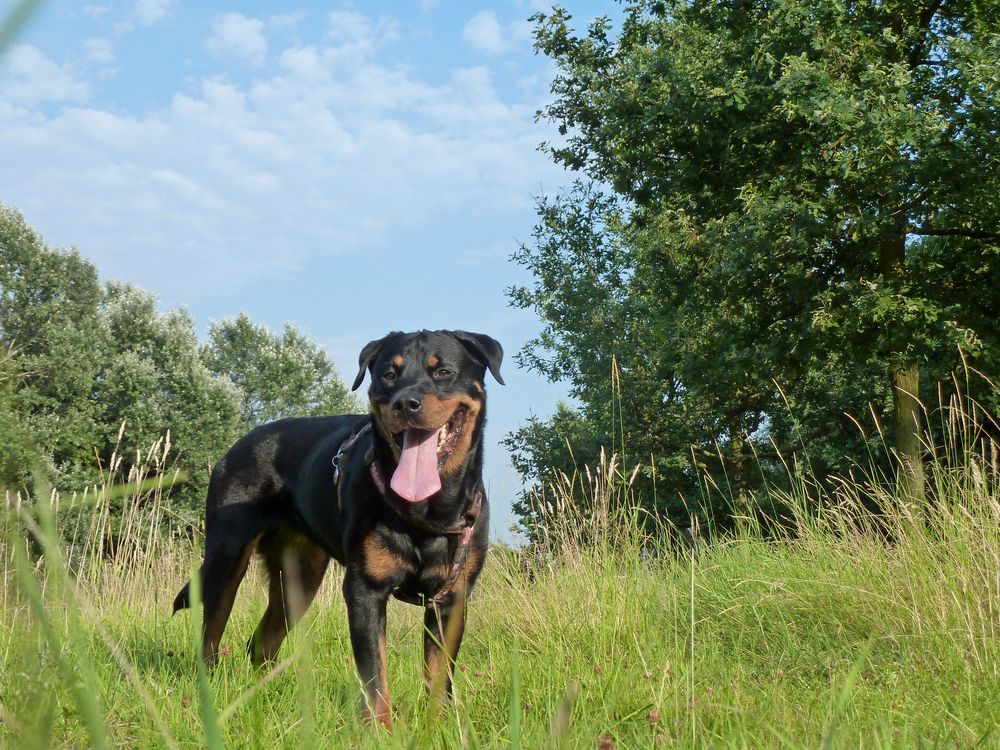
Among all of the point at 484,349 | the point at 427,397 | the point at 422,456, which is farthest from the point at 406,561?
the point at 484,349

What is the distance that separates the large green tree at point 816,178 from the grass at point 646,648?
6095 millimetres

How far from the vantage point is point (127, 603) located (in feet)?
22.2

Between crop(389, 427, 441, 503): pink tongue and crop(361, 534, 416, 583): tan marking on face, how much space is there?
0.27 metres

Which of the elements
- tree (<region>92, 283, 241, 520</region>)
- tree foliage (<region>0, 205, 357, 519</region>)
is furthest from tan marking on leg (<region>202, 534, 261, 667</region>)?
tree (<region>92, 283, 241, 520</region>)

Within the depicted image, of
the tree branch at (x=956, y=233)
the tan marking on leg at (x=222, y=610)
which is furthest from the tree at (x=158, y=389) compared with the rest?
the tan marking on leg at (x=222, y=610)

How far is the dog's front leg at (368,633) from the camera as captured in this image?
3.81m

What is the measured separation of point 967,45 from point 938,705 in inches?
475

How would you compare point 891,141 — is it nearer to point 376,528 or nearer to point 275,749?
point 376,528

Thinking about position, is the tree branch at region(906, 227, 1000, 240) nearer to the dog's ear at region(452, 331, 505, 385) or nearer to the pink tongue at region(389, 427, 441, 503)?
the dog's ear at region(452, 331, 505, 385)

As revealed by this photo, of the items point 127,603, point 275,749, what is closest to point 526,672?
point 275,749

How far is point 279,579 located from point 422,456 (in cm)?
153

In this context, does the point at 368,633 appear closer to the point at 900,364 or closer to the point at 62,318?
the point at 900,364

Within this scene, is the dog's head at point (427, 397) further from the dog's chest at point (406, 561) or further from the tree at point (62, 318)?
the tree at point (62, 318)

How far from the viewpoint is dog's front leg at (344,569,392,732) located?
381cm
